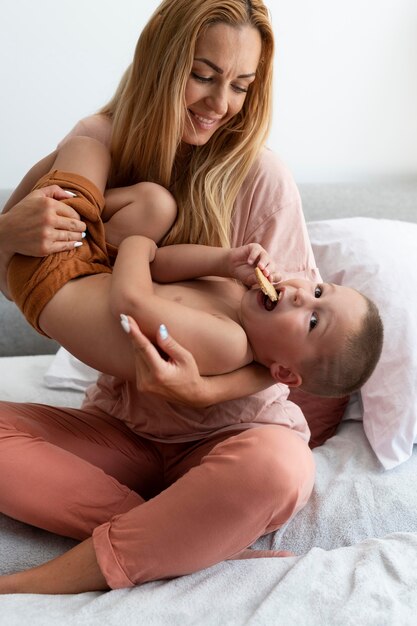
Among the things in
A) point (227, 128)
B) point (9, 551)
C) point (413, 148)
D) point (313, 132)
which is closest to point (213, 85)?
point (227, 128)

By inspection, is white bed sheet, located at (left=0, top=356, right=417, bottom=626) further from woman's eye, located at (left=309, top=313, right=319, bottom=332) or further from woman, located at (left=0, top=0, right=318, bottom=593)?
woman's eye, located at (left=309, top=313, right=319, bottom=332)

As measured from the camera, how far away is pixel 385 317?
71.0 inches

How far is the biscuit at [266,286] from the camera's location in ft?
4.53

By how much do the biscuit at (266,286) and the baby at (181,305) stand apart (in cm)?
2

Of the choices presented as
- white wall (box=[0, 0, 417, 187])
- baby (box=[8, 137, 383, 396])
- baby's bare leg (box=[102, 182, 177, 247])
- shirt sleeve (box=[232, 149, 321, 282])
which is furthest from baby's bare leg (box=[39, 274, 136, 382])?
white wall (box=[0, 0, 417, 187])

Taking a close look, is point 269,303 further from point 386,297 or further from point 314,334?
point 386,297

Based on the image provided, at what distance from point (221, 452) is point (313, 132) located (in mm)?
1627

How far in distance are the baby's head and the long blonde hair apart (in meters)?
0.23

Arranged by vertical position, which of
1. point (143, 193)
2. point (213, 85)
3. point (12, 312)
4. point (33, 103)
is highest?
point (213, 85)

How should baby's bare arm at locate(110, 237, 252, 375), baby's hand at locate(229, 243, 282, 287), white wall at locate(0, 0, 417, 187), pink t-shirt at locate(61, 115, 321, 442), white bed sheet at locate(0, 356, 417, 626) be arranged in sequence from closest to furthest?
1. white bed sheet at locate(0, 356, 417, 626)
2. baby's bare arm at locate(110, 237, 252, 375)
3. baby's hand at locate(229, 243, 282, 287)
4. pink t-shirt at locate(61, 115, 321, 442)
5. white wall at locate(0, 0, 417, 187)

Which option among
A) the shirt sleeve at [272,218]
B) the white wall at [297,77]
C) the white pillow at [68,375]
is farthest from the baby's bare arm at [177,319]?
the white wall at [297,77]

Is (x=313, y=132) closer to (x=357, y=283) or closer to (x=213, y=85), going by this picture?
(x=357, y=283)

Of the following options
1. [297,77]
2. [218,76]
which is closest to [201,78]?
[218,76]

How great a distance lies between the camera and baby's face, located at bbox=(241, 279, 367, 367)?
1.40 m
